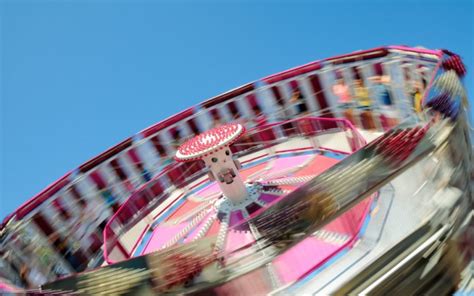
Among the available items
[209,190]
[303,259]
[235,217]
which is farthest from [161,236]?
[303,259]

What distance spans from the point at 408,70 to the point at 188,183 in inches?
272

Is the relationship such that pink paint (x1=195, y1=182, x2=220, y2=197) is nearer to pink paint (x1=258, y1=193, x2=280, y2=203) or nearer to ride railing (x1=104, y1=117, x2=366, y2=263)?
ride railing (x1=104, y1=117, x2=366, y2=263)

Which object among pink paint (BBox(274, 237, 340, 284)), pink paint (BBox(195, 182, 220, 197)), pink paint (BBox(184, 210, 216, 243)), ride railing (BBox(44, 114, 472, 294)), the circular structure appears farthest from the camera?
pink paint (BBox(195, 182, 220, 197))

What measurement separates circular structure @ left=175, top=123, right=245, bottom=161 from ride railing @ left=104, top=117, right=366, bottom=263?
9.27 feet

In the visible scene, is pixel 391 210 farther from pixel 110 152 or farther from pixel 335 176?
pixel 110 152

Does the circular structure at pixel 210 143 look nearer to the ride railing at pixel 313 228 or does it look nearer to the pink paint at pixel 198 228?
the pink paint at pixel 198 228

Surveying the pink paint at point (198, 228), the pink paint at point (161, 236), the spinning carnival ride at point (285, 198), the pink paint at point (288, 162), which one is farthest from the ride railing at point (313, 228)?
the pink paint at point (288, 162)

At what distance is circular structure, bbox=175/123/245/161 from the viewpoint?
8.48 meters

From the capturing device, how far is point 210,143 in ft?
28.7

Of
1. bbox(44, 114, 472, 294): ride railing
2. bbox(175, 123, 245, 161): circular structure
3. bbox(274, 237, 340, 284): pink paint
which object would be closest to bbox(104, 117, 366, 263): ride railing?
bbox(175, 123, 245, 161): circular structure

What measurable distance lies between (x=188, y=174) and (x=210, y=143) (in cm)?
446

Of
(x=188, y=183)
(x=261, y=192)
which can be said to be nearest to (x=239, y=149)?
(x=188, y=183)

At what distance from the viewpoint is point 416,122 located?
5.82m

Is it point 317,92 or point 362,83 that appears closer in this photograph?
point 362,83
